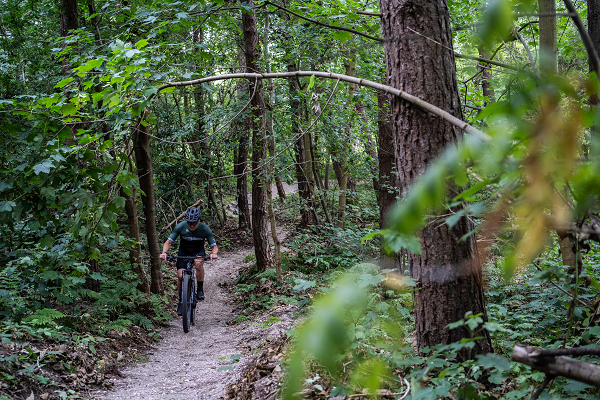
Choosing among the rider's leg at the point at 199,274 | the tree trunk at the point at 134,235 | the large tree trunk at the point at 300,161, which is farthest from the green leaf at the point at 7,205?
the large tree trunk at the point at 300,161

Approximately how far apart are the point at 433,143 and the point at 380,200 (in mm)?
Answer: 6461

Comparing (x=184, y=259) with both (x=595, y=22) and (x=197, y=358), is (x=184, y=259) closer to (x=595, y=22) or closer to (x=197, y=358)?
(x=197, y=358)

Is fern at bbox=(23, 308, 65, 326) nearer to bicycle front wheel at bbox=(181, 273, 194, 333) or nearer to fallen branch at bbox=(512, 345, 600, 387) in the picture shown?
bicycle front wheel at bbox=(181, 273, 194, 333)

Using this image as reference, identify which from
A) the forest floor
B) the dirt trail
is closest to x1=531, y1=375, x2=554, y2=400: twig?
the forest floor

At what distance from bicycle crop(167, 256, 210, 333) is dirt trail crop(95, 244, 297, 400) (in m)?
0.25

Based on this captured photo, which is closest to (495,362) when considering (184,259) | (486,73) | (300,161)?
(486,73)

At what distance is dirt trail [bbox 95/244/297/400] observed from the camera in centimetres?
468

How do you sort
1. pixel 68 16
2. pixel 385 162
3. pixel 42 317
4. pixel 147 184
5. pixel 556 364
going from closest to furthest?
pixel 556 364 < pixel 42 317 < pixel 68 16 < pixel 147 184 < pixel 385 162

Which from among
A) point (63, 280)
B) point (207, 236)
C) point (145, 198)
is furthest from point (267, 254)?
point (63, 280)

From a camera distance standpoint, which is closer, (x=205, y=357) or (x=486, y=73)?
(x=486, y=73)

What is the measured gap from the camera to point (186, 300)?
7.40 meters

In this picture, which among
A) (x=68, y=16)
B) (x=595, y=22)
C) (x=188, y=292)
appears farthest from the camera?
(x=68, y=16)

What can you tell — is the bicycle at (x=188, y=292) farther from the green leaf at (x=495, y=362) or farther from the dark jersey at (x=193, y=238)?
the green leaf at (x=495, y=362)

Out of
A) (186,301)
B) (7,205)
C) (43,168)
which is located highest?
(43,168)
